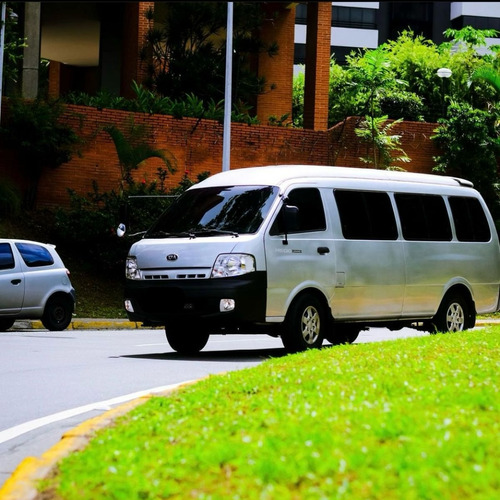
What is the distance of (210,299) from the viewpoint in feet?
46.5

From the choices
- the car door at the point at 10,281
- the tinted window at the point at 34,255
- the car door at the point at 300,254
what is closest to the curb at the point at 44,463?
the car door at the point at 300,254

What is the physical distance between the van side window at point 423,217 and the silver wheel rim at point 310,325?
2.35 metres

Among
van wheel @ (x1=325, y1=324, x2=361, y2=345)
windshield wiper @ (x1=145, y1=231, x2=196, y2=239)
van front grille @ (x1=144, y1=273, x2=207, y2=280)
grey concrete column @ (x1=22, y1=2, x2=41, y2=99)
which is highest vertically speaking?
grey concrete column @ (x1=22, y1=2, x2=41, y2=99)

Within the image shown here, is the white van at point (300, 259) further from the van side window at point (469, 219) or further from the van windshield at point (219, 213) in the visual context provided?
the van side window at point (469, 219)

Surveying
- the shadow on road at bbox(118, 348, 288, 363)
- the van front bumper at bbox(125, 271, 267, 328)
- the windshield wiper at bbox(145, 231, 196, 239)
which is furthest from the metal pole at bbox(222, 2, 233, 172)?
the van front bumper at bbox(125, 271, 267, 328)

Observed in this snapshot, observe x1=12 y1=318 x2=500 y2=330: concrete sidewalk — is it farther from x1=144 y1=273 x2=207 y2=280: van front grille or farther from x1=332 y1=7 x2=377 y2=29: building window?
x1=332 y1=7 x2=377 y2=29: building window

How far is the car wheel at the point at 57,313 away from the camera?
20906mm

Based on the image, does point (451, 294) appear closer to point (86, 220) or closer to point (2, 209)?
point (86, 220)

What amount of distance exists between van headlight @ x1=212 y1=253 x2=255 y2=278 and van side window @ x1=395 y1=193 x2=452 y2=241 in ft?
10.8

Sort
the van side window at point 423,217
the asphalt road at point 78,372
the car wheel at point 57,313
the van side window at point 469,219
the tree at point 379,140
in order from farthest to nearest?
the tree at point 379,140 → the car wheel at point 57,313 → the van side window at point 469,219 → the van side window at point 423,217 → the asphalt road at point 78,372

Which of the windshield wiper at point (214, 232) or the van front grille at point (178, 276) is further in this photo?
the windshield wiper at point (214, 232)

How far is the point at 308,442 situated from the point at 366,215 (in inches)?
406

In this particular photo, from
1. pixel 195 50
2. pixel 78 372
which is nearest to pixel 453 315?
pixel 78 372

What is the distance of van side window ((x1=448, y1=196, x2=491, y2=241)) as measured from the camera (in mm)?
17859
